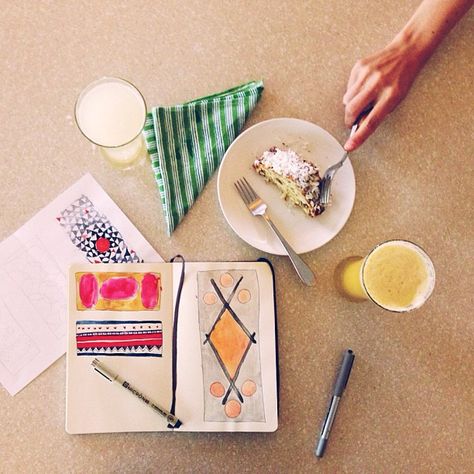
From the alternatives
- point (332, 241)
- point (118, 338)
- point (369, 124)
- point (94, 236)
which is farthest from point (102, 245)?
point (369, 124)

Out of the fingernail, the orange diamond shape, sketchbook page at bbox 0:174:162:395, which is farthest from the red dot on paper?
the fingernail

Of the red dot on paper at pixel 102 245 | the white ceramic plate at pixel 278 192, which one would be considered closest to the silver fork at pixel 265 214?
the white ceramic plate at pixel 278 192

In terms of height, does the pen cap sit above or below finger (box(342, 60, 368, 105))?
below

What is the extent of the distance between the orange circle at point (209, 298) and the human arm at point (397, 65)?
34 cm

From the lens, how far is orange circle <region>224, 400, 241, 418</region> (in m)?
0.97

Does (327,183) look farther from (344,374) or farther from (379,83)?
(344,374)

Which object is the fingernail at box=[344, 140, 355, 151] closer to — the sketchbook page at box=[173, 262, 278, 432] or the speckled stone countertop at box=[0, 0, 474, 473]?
the speckled stone countertop at box=[0, 0, 474, 473]

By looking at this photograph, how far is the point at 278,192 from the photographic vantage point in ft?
3.36

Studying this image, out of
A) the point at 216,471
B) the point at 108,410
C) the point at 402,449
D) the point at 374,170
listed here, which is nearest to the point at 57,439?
the point at 108,410

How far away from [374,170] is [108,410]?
609 millimetres

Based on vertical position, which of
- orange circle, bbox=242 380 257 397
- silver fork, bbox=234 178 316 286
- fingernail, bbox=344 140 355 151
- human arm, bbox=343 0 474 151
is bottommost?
orange circle, bbox=242 380 257 397

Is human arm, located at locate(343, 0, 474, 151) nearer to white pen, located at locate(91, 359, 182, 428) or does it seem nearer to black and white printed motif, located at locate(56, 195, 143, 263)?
black and white printed motif, located at locate(56, 195, 143, 263)

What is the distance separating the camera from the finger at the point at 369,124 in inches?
39.2

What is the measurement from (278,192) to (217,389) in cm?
35
